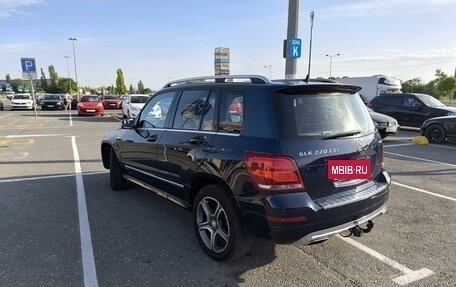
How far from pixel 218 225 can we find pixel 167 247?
0.71 m

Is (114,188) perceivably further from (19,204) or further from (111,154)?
(19,204)

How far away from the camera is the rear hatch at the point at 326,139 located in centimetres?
297

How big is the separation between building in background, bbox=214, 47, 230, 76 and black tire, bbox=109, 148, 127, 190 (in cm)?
1170

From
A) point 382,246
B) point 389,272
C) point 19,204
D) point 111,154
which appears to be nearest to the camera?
point 389,272

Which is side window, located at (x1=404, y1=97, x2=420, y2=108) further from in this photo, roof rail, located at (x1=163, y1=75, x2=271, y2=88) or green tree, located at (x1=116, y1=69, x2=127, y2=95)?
green tree, located at (x1=116, y1=69, x2=127, y2=95)

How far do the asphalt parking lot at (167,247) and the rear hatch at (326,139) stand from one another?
26.1 inches

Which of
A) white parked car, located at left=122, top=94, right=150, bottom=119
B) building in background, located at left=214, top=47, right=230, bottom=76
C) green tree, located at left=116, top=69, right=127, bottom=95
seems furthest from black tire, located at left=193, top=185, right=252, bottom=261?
green tree, located at left=116, top=69, right=127, bottom=95

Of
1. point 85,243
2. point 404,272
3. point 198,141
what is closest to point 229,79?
point 198,141

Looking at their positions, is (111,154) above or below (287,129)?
below

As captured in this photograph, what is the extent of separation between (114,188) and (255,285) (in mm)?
3484

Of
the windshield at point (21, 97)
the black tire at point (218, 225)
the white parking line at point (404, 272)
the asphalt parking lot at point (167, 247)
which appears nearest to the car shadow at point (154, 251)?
the asphalt parking lot at point (167, 247)

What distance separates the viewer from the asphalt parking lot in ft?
10.4

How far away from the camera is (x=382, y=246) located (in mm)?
3807

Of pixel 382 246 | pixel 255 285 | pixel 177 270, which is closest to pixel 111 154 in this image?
pixel 177 270
